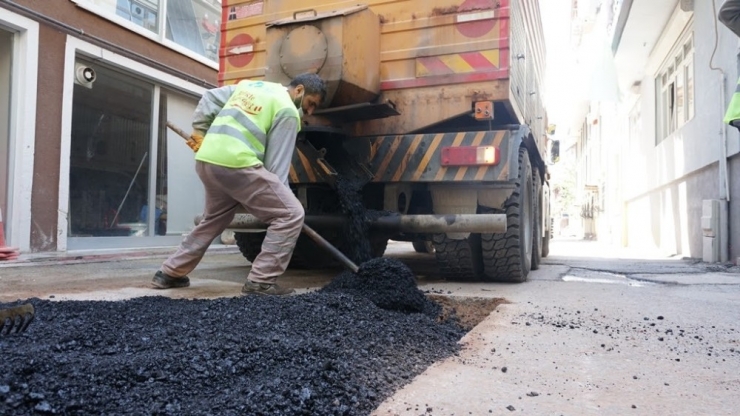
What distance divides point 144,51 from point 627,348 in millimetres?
7723

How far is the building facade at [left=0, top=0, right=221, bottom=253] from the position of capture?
6137mm

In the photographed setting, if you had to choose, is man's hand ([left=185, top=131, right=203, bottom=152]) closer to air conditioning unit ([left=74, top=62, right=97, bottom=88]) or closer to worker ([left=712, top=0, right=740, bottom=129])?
air conditioning unit ([left=74, top=62, right=97, bottom=88])

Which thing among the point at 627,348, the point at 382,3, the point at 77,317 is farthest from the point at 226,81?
the point at 627,348

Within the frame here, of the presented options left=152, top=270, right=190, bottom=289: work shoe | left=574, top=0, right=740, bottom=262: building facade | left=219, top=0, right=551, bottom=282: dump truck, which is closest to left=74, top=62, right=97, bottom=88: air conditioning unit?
left=219, top=0, right=551, bottom=282: dump truck

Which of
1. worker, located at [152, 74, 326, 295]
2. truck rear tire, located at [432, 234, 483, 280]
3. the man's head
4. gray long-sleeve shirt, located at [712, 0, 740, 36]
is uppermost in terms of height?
gray long-sleeve shirt, located at [712, 0, 740, 36]

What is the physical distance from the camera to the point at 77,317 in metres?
2.41

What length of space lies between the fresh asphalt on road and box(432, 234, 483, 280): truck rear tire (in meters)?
0.13

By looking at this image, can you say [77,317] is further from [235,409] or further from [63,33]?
[63,33]

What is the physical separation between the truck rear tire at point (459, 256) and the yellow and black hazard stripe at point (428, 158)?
0.52m

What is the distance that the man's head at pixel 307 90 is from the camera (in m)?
3.50

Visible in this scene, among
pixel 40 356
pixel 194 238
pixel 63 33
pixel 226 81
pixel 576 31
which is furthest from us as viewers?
pixel 576 31

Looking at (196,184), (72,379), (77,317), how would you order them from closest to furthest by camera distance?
1. (72,379)
2. (77,317)
3. (196,184)

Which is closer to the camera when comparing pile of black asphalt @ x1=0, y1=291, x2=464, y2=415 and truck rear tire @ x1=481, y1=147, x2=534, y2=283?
pile of black asphalt @ x1=0, y1=291, x2=464, y2=415

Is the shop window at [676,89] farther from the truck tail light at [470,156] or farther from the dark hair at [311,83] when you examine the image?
the dark hair at [311,83]
